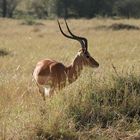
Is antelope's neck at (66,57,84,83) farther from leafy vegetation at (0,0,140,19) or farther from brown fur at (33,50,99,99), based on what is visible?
leafy vegetation at (0,0,140,19)

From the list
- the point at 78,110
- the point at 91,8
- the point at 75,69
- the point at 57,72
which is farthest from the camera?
the point at 91,8

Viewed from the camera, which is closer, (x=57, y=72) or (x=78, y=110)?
(x=78, y=110)

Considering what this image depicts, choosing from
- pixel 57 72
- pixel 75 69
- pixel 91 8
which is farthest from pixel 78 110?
pixel 91 8

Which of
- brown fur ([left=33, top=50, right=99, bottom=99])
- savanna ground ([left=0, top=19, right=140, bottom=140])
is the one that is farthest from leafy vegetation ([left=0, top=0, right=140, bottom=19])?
savanna ground ([left=0, top=19, right=140, bottom=140])

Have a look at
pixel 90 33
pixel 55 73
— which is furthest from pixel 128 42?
pixel 55 73

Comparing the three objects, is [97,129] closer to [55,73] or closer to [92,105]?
[92,105]

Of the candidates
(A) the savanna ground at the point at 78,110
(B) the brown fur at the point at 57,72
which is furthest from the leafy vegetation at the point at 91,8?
(A) the savanna ground at the point at 78,110

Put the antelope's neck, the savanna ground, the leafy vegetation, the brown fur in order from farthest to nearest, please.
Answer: the leafy vegetation
the antelope's neck
the brown fur
the savanna ground

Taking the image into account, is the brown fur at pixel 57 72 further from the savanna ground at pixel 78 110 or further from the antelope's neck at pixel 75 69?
the savanna ground at pixel 78 110

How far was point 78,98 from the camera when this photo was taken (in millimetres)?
7023

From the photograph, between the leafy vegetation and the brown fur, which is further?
the leafy vegetation

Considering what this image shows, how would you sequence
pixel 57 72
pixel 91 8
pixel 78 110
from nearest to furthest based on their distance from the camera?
pixel 78 110 → pixel 57 72 → pixel 91 8

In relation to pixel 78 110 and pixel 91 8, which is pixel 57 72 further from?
pixel 91 8

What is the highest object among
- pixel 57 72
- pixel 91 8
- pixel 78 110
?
pixel 57 72
